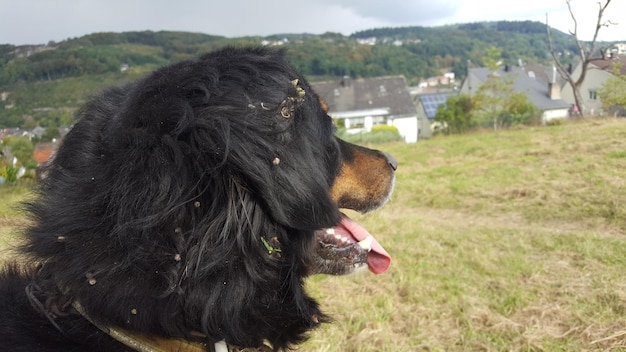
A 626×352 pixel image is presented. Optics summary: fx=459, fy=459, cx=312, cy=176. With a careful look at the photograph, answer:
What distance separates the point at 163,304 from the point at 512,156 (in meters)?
11.0

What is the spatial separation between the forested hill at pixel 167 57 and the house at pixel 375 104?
3906mm

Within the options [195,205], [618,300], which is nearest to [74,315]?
[195,205]

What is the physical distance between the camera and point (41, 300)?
1.43 m

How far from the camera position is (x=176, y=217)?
51.3 inches

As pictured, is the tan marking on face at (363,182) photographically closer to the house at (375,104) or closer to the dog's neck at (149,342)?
the dog's neck at (149,342)

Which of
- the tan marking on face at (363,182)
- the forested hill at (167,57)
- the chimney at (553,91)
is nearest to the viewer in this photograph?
the tan marking on face at (363,182)

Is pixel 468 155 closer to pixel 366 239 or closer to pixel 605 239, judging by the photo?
pixel 605 239

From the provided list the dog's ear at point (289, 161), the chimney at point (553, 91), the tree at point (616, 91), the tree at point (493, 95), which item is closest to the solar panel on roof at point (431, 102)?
the chimney at point (553, 91)

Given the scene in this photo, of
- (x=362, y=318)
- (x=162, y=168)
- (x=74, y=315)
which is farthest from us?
(x=362, y=318)

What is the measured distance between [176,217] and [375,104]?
154ft

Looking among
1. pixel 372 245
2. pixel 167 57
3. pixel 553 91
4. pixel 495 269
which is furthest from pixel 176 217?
pixel 553 91

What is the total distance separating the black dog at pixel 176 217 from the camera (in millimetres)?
1302

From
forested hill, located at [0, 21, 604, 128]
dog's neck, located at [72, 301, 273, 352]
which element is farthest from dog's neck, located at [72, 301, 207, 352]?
forested hill, located at [0, 21, 604, 128]

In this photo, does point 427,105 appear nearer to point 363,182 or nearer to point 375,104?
point 375,104
